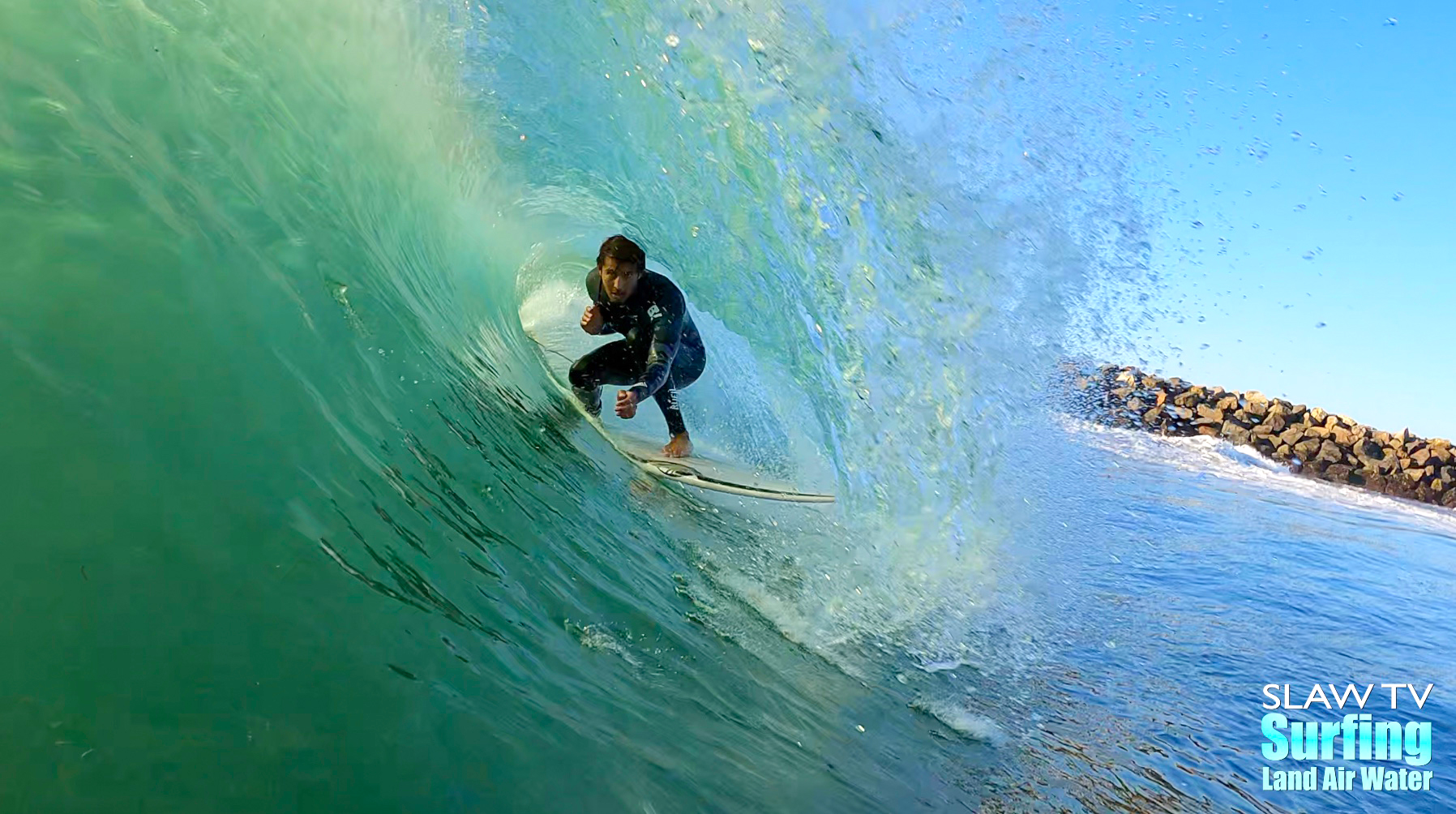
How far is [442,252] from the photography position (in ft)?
17.2

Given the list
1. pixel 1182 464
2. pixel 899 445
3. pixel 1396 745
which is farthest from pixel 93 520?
pixel 1182 464

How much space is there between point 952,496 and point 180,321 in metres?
4.10

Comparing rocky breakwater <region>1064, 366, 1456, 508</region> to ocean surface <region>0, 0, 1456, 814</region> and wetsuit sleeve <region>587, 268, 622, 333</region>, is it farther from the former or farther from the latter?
wetsuit sleeve <region>587, 268, 622, 333</region>

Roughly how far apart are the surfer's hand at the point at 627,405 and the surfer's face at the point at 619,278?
62 cm

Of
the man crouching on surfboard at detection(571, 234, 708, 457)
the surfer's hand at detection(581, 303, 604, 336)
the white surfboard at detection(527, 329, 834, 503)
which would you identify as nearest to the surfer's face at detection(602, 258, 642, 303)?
the man crouching on surfboard at detection(571, 234, 708, 457)

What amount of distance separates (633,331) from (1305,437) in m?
30.7

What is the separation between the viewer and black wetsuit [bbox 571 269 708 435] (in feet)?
15.5

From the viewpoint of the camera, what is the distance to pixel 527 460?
4.06 metres

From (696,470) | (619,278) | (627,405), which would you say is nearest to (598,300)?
(619,278)

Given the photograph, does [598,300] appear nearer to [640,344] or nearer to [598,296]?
[598,296]

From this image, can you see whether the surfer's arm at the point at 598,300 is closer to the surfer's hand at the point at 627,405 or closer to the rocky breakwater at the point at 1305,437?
the surfer's hand at the point at 627,405

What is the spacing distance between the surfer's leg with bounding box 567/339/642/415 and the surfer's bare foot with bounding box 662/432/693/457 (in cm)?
47

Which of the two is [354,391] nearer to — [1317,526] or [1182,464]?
[1317,526]

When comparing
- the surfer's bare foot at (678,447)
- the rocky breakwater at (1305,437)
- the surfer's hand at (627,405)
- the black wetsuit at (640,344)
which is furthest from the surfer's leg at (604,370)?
the rocky breakwater at (1305,437)
